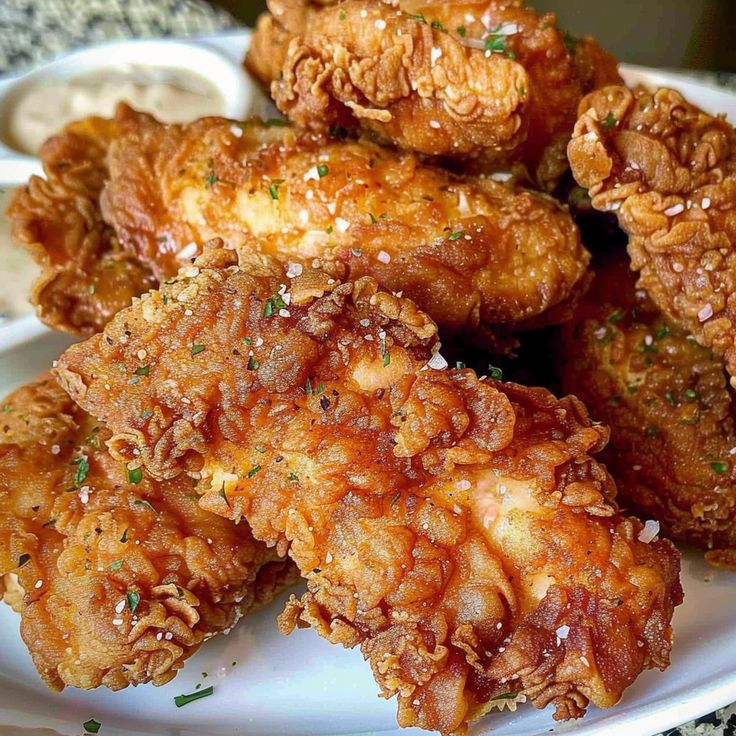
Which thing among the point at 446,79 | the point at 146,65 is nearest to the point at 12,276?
the point at 146,65

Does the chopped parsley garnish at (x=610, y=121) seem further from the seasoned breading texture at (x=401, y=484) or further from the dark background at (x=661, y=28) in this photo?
the dark background at (x=661, y=28)

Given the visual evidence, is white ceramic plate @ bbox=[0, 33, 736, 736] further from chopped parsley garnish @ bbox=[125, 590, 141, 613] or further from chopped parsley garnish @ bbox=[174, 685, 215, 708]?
chopped parsley garnish @ bbox=[125, 590, 141, 613]

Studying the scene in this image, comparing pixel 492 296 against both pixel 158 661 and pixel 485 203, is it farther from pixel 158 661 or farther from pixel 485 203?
pixel 158 661

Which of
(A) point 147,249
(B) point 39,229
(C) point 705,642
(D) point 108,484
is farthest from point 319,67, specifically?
(C) point 705,642

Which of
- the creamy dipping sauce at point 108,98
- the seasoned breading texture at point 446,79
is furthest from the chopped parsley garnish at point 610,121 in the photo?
the creamy dipping sauce at point 108,98

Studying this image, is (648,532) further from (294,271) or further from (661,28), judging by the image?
(661,28)
